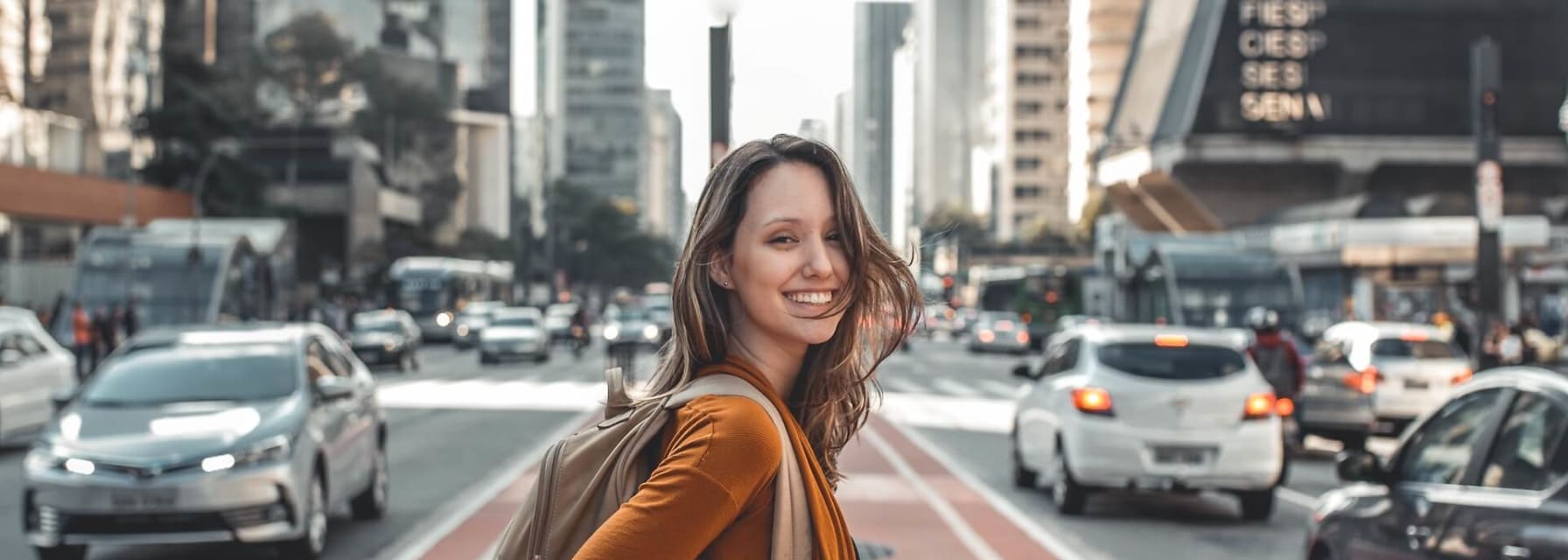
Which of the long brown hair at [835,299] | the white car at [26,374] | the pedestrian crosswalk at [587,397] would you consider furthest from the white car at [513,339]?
the long brown hair at [835,299]

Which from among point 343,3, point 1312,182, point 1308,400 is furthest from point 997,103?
point 1308,400

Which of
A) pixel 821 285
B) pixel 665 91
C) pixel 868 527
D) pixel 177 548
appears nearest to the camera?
pixel 821 285

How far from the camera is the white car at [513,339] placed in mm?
45844

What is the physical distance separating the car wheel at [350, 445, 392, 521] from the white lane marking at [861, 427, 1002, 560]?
146 inches

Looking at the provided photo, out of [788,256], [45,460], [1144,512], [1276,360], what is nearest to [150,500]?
[45,460]

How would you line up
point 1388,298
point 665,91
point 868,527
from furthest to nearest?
point 1388,298 → point 868,527 → point 665,91

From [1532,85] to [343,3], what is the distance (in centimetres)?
8264

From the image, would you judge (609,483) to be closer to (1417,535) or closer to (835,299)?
(835,299)

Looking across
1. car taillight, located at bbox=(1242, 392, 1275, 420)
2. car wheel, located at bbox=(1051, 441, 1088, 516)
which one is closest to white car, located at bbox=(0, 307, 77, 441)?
car wheel, located at bbox=(1051, 441, 1088, 516)

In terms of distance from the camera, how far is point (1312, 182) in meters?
77.8

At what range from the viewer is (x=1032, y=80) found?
152 m

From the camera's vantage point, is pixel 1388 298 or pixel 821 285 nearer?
pixel 821 285

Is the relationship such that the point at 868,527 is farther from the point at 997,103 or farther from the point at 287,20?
the point at 997,103

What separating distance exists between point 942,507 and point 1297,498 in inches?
133
